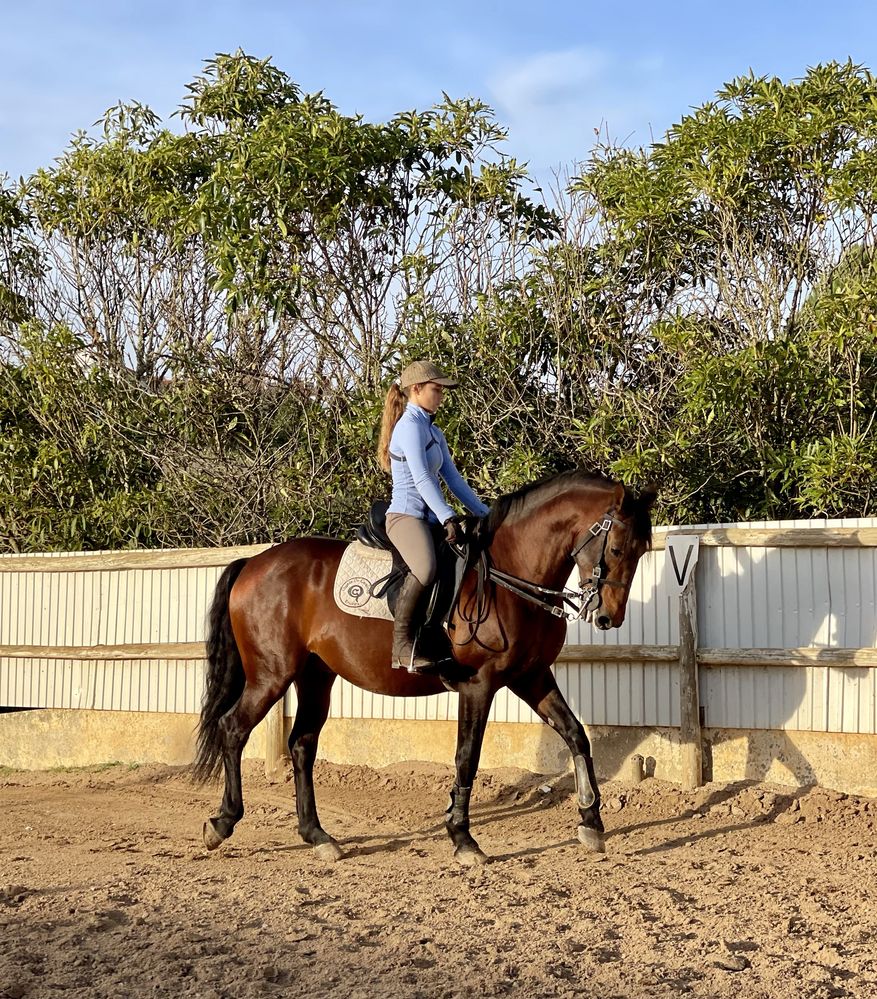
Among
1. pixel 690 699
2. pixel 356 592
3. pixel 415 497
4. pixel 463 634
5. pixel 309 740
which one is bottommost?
pixel 309 740

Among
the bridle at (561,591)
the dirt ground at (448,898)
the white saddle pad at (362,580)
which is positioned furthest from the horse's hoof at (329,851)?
the bridle at (561,591)

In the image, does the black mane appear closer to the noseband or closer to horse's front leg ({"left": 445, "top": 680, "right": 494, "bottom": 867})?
the noseband

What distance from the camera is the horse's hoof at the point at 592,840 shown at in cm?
732

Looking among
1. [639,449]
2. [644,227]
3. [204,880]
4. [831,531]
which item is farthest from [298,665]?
[644,227]

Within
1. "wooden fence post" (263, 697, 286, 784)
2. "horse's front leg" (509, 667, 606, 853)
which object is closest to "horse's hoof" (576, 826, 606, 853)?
"horse's front leg" (509, 667, 606, 853)

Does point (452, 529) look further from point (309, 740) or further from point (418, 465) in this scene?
point (309, 740)

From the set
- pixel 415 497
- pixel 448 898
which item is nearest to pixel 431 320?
pixel 415 497

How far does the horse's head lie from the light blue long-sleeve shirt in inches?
35.7

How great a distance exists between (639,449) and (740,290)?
5.17 ft

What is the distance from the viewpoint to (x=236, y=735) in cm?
786

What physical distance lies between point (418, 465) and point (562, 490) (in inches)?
35.3

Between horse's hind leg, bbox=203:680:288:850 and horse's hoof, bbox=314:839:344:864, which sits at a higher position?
horse's hind leg, bbox=203:680:288:850

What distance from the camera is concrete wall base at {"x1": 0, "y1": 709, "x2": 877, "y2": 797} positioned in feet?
27.6

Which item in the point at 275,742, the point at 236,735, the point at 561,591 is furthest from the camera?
the point at 275,742
